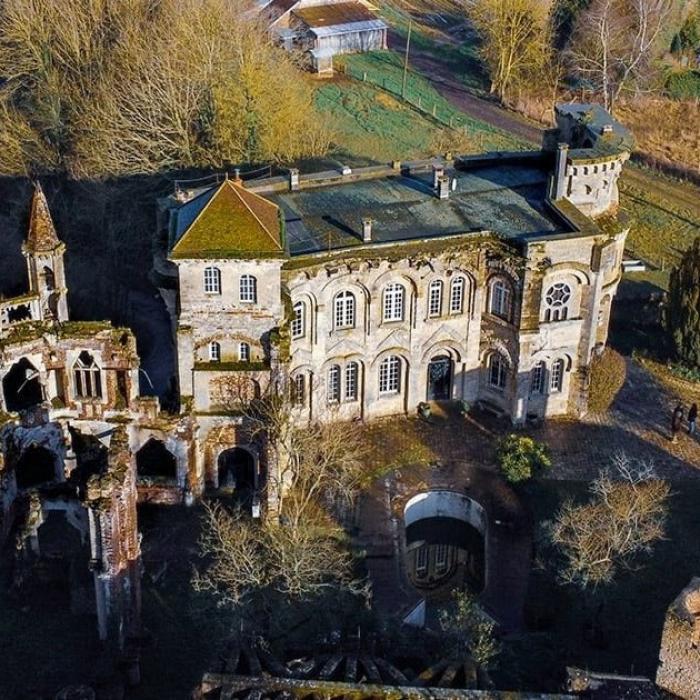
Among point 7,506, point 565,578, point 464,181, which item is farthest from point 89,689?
point 464,181

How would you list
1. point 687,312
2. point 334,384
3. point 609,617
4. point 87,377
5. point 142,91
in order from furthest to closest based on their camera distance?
point 142,91, point 687,312, point 334,384, point 87,377, point 609,617

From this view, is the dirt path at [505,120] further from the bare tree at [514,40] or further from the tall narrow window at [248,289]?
the tall narrow window at [248,289]

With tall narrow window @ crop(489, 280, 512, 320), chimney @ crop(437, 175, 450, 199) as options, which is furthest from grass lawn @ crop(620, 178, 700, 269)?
tall narrow window @ crop(489, 280, 512, 320)

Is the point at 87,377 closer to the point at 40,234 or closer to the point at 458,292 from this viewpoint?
the point at 40,234

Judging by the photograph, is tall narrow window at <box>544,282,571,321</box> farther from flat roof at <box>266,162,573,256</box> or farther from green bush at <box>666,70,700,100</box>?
green bush at <box>666,70,700,100</box>

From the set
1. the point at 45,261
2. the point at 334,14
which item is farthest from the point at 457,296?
the point at 334,14

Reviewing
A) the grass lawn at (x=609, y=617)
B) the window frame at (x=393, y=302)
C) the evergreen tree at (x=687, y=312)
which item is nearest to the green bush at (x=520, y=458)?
the grass lawn at (x=609, y=617)
